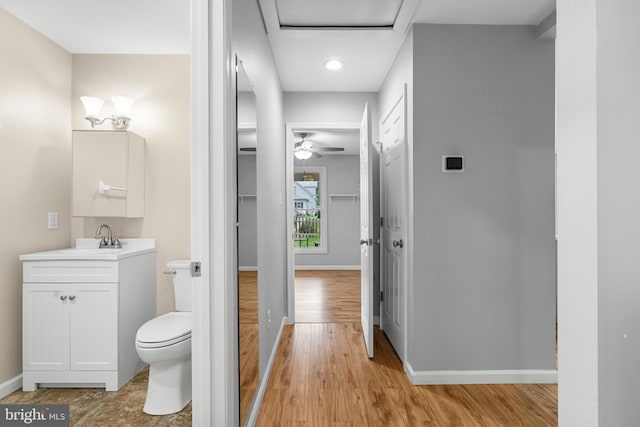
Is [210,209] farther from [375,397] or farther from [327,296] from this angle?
[327,296]

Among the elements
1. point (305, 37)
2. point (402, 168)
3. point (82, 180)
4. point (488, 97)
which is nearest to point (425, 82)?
point (488, 97)

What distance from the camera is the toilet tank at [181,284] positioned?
2.67 meters

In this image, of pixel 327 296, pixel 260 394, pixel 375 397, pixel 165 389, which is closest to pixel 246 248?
pixel 260 394

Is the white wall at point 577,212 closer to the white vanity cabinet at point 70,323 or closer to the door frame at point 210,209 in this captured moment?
the door frame at point 210,209

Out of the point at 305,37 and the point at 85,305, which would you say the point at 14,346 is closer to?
the point at 85,305

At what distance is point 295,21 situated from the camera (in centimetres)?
254

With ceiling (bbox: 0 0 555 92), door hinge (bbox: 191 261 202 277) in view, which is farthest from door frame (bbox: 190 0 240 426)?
ceiling (bbox: 0 0 555 92)

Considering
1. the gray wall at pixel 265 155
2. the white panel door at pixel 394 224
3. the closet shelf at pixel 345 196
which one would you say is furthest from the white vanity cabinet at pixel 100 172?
the closet shelf at pixel 345 196

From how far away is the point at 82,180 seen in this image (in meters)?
2.76

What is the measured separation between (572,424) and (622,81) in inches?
37.8

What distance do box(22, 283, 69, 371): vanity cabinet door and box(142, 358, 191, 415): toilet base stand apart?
0.73 metres

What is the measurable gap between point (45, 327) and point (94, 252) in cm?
56

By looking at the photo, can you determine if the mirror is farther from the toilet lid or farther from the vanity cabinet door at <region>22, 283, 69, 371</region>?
the vanity cabinet door at <region>22, 283, 69, 371</region>

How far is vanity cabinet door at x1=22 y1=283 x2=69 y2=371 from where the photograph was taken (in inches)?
92.9
